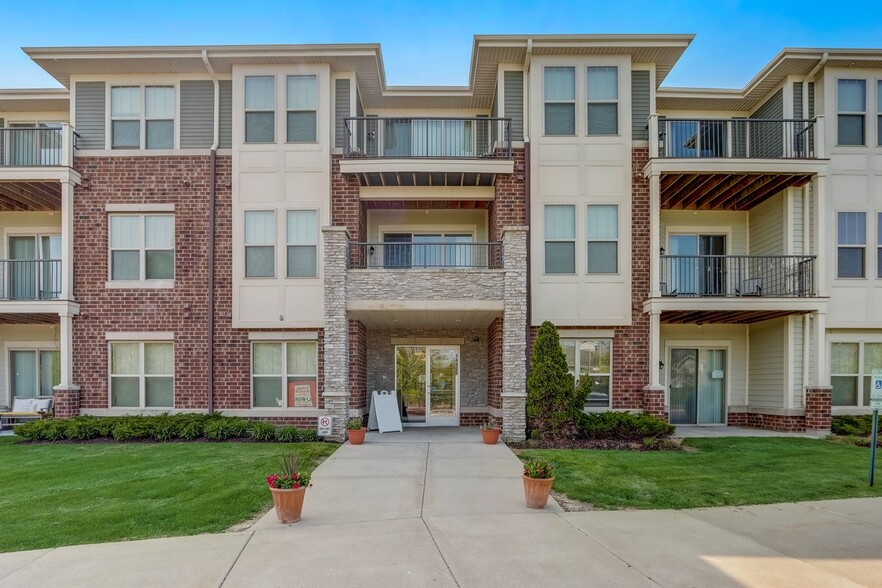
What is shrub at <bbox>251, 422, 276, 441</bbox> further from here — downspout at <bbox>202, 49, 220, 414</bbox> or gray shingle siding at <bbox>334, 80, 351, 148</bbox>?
gray shingle siding at <bbox>334, 80, 351, 148</bbox>

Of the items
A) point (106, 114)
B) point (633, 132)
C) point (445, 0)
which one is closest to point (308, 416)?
point (106, 114)

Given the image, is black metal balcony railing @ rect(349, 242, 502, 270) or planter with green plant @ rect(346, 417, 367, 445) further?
black metal balcony railing @ rect(349, 242, 502, 270)

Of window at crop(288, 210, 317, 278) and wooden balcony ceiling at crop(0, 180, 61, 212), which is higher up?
wooden balcony ceiling at crop(0, 180, 61, 212)

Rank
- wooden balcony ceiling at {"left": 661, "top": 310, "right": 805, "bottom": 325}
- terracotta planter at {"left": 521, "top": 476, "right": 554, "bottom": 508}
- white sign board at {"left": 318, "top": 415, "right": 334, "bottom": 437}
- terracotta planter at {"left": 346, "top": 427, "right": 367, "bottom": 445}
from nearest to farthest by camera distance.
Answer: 1. terracotta planter at {"left": 521, "top": 476, "right": 554, "bottom": 508}
2. terracotta planter at {"left": 346, "top": 427, "right": 367, "bottom": 445}
3. white sign board at {"left": 318, "top": 415, "right": 334, "bottom": 437}
4. wooden balcony ceiling at {"left": 661, "top": 310, "right": 805, "bottom": 325}

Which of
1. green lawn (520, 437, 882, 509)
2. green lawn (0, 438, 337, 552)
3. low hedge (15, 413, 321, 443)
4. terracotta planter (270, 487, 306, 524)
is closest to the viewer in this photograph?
green lawn (0, 438, 337, 552)

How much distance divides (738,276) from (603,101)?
5.87 m

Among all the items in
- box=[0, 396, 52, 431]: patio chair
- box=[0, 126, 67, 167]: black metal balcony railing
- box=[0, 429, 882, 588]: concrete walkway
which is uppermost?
box=[0, 126, 67, 167]: black metal balcony railing

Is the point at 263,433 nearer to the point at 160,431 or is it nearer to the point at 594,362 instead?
the point at 160,431

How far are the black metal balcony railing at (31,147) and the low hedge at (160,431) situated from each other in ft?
21.5

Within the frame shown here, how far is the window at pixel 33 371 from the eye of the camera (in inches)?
580

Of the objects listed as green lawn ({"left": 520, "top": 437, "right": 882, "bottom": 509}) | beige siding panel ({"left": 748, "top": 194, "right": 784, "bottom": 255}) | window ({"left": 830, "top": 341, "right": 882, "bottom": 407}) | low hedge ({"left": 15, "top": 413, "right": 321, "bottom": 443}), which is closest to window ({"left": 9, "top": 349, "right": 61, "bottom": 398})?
low hedge ({"left": 15, "top": 413, "right": 321, "bottom": 443})

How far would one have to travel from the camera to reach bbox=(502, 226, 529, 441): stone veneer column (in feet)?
38.5

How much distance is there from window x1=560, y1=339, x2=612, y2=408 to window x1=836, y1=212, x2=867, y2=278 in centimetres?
630

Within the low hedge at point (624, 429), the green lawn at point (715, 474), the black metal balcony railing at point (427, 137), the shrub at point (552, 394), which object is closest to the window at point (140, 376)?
the black metal balcony railing at point (427, 137)
